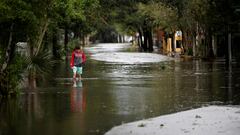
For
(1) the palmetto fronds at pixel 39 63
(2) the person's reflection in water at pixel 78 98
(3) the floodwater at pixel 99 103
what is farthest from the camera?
(1) the palmetto fronds at pixel 39 63

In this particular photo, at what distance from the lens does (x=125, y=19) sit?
237ft

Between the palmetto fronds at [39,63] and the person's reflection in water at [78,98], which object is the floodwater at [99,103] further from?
the palmetto fronds at [39,63]

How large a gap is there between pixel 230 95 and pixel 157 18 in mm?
39276

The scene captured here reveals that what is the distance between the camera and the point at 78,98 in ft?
58.0

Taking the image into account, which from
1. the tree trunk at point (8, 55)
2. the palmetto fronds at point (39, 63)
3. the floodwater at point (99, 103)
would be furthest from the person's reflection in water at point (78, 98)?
the tree trunk at point (8, 55)

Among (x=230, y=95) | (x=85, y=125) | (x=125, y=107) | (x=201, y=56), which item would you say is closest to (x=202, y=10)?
(x=201, y=56)

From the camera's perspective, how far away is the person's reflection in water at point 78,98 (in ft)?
49.5

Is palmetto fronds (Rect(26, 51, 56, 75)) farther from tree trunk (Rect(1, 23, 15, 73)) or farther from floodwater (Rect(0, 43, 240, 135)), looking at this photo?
tree trunk (Rect(1, 23, 15, 73))

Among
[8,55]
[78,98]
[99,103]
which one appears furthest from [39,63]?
[99,103]

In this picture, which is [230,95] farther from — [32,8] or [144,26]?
[144,26]

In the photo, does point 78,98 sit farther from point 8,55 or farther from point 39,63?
point 39,63

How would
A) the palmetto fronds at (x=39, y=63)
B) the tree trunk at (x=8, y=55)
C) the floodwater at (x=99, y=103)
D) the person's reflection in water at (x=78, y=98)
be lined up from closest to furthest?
1. the floodwater at (x=99, y=103)
2. the person's reflection in water at (x=78, y=98)
3. the tree trunk at (x=8, y=55)
4. the palmetto fronds at (x=39, y=63)

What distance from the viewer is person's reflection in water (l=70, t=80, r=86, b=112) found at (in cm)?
1510

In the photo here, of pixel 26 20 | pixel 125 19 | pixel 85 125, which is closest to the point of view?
pixel 85 125
